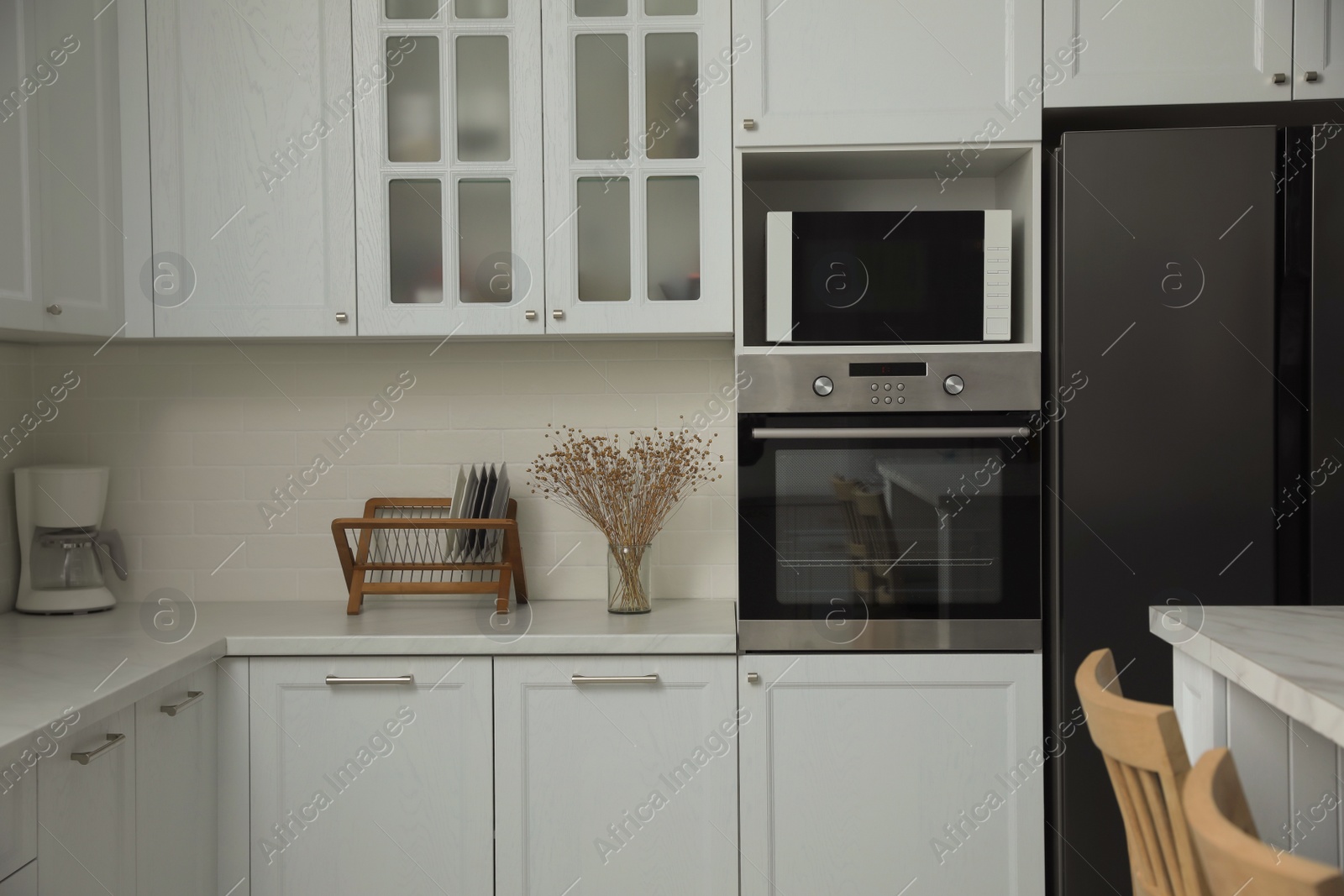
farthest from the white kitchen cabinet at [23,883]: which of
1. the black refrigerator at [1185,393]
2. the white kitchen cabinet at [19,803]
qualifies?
the black refrigerator at [1185,393]

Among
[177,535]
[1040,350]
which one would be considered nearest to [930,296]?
[1040,350]

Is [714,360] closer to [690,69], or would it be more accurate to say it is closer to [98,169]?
[690,69]

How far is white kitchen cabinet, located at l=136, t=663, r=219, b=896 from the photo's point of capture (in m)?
1.71

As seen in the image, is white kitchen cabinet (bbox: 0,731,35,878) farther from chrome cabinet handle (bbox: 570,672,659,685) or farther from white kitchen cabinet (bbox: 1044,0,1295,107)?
white kitchen cabinet (bbox: 1044,0,1295,107)

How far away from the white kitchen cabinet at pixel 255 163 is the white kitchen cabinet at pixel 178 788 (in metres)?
0.81

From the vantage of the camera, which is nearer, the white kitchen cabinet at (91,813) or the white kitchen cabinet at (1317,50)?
the white kitchen cabinet at (91,813)

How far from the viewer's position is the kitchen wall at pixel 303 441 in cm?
244

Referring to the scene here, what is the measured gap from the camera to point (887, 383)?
Answer: 78.0 inches

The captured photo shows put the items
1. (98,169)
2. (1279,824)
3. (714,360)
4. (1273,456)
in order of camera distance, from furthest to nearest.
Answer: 1. (714,360)
2. (98,169)
3. (1273,456)
4. (1279,824)

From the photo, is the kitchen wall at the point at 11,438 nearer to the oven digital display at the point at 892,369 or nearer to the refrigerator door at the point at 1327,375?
the oven digital display at the point at 892,369

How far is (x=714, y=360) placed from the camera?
243 centimetres

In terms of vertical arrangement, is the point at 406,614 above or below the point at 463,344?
below

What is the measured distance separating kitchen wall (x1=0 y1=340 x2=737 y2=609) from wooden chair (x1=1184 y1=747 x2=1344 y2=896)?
1.71 meters

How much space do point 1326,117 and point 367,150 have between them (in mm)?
2116
